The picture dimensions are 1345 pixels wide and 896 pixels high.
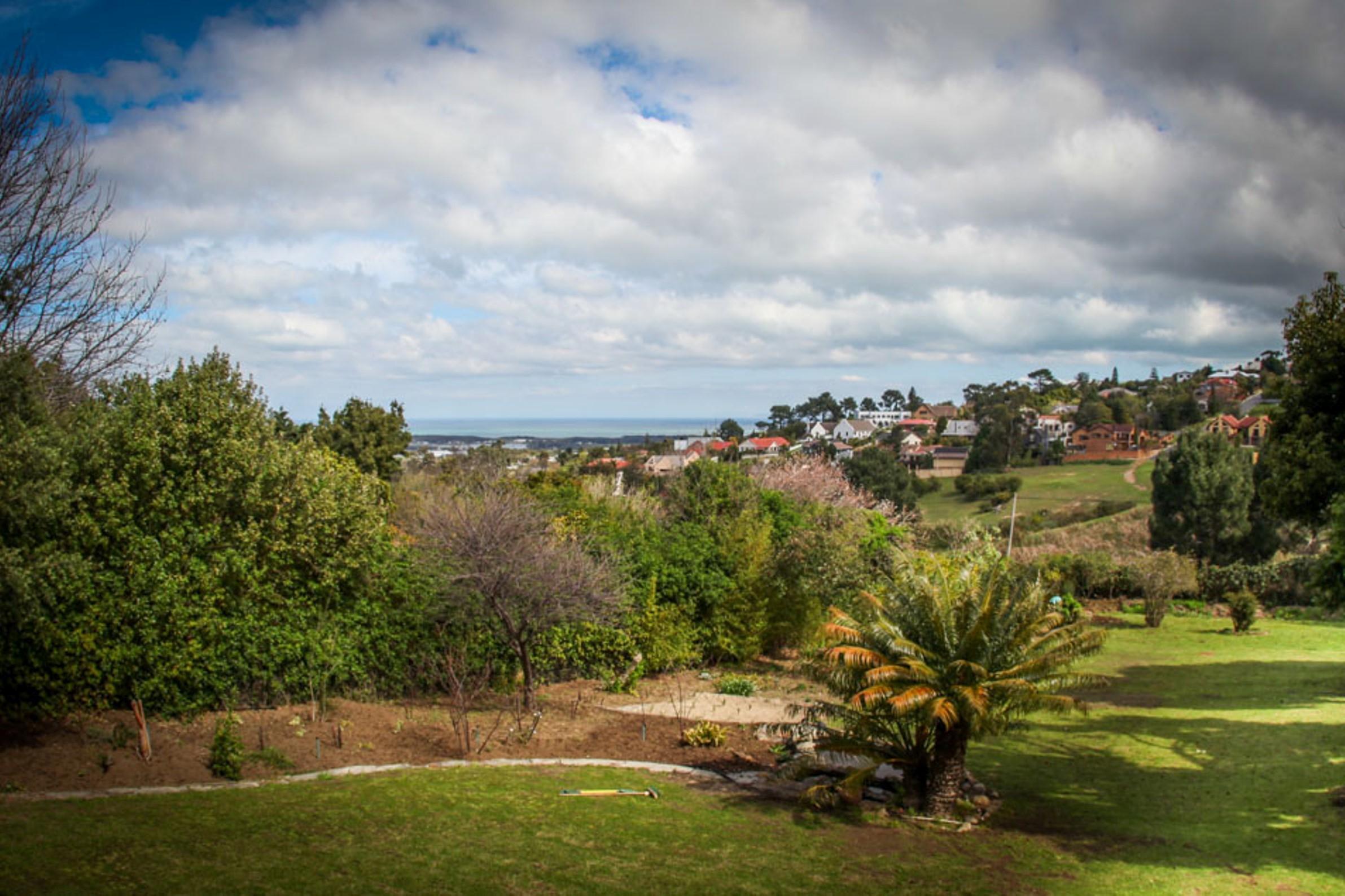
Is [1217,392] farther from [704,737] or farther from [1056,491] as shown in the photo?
[704,737]

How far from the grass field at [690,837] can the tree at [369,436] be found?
29.6 metres

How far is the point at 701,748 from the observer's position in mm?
12789

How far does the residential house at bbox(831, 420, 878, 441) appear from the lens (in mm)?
110625

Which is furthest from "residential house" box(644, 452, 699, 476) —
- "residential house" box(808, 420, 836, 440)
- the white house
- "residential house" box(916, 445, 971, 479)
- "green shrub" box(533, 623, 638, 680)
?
the white house

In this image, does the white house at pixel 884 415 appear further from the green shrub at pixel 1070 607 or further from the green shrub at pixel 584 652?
the green shrub at pixel 584 652

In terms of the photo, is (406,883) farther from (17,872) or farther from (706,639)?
(706,639)

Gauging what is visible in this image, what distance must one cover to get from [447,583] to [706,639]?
7632 mm

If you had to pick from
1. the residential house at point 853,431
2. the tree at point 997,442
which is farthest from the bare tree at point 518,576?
the residential house at point 853,431

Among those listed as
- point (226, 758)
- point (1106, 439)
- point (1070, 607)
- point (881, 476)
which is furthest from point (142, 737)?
point (1106, 439)

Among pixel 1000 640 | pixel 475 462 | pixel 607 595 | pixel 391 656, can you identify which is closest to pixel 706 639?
pixel 607 595

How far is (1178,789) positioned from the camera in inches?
425

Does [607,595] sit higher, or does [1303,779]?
[607,595]

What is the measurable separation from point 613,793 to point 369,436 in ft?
104

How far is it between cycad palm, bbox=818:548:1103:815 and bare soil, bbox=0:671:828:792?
257cm
